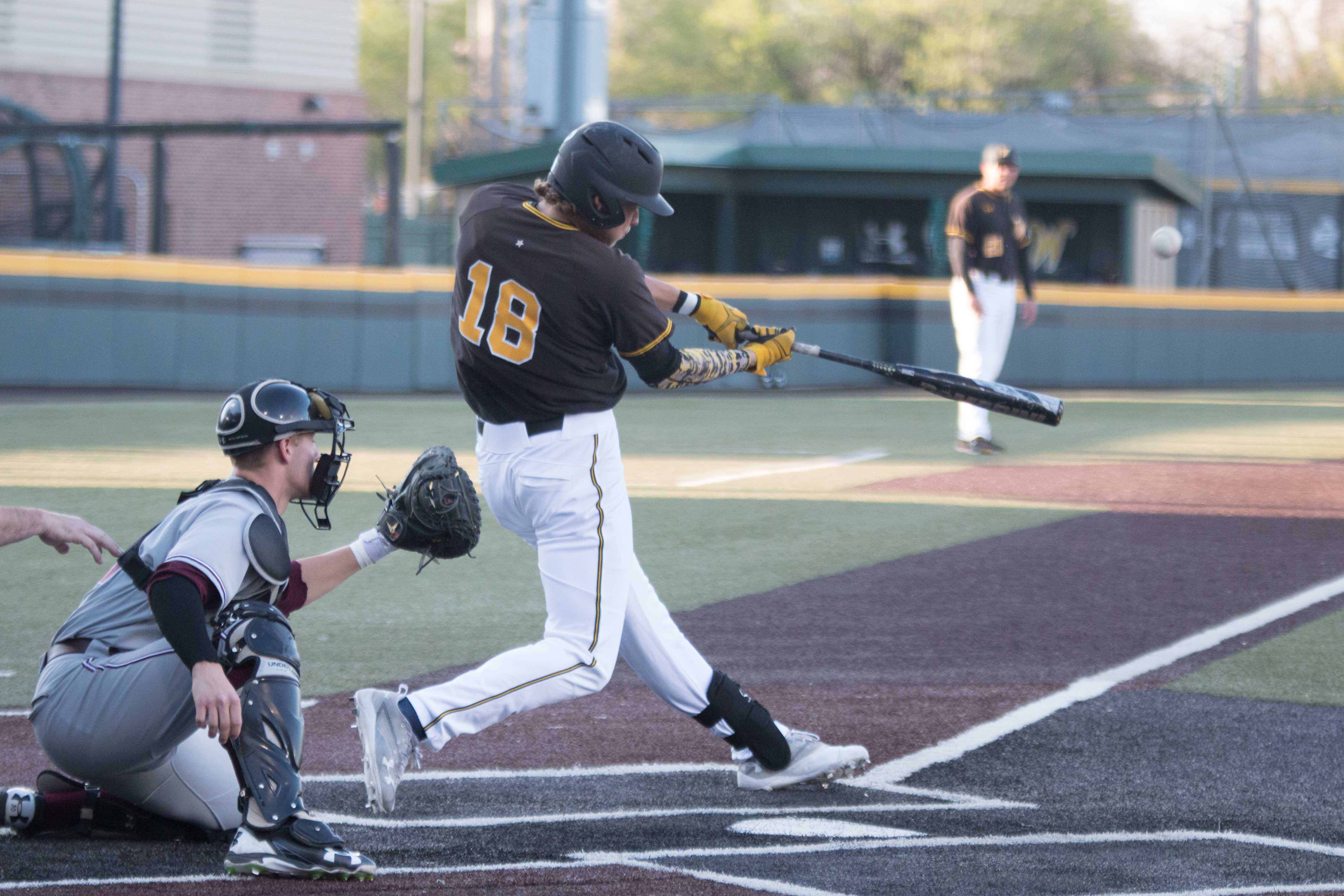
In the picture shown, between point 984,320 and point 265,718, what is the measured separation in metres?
8.59

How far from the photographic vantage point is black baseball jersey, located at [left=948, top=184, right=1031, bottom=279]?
11016mm

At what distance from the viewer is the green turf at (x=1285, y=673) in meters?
5.29

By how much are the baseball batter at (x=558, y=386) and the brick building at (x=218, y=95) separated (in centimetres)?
2498

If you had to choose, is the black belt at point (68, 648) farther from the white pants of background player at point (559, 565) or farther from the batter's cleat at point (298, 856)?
the white pants of background player at point (559, 565)

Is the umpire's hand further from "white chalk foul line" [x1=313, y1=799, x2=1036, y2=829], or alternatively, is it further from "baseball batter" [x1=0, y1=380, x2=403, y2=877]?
"white chalk foul line" [x1=313, y1=799, x2=1036, y2=829]

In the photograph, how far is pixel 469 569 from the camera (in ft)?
24.3

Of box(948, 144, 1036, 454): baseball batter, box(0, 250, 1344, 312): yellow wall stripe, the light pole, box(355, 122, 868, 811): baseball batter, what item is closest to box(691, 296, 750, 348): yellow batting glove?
box(355, 122, 868, 811): baseball batter

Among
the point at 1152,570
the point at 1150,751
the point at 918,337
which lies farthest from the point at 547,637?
the point at 918,337

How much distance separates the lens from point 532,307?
12.6ft

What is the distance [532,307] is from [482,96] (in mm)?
50356

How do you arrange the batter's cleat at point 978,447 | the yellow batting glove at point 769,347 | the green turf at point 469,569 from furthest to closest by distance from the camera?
the batter's cleat at point 978,447 < the green turf at point 469,569 < the yellow batting glove at point 769,347

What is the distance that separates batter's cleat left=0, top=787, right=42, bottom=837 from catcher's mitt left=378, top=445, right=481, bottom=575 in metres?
1.05

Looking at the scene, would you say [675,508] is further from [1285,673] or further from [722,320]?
[722,320]

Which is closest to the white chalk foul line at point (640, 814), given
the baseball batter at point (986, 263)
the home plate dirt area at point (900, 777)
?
the home plate dirt area at point (900, 777)
